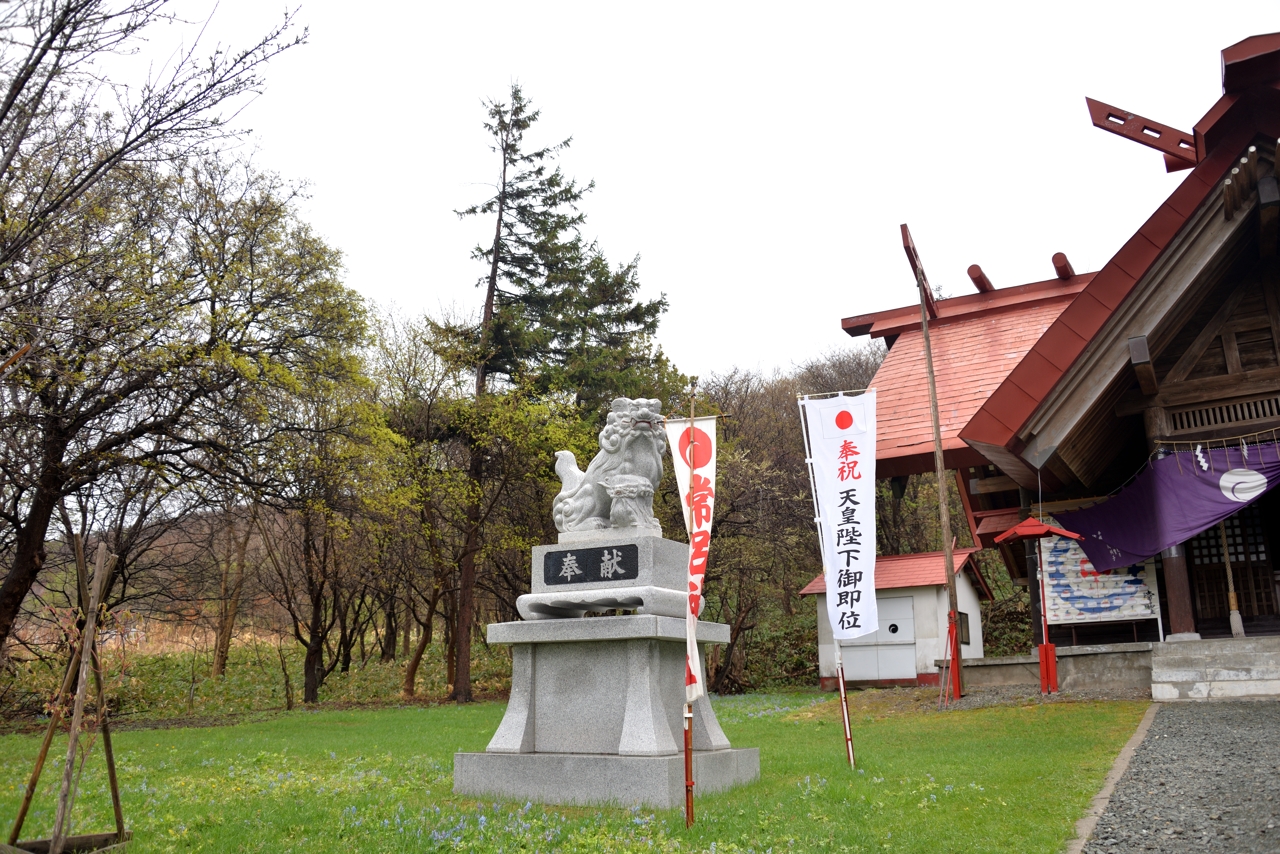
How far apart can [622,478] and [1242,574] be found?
35.6ft

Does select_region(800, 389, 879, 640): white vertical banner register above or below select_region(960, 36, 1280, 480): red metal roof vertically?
below

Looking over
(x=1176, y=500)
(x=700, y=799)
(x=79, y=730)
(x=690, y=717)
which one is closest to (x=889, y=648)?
(x=1176, y=500)

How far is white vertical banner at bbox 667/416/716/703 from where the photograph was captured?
676 cm

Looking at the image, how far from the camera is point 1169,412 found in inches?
523

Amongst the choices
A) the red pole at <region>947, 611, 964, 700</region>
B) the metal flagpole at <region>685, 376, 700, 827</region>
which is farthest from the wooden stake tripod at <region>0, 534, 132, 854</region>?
the red pole at <region>947, 611, 964, 700</region>

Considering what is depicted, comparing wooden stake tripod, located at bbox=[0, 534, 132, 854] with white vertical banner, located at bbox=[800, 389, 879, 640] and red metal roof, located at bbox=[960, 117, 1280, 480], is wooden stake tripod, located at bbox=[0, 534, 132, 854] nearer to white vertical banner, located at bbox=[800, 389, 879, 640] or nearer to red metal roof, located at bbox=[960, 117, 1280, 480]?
white vertical banner, located at bbox=[800, 389, 879, 640]

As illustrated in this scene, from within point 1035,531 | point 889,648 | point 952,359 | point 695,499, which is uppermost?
point 952,359

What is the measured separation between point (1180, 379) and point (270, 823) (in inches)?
505

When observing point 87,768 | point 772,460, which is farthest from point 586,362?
point 87,768

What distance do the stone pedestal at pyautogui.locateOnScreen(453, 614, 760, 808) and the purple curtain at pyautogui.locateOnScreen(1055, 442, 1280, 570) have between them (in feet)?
24.3

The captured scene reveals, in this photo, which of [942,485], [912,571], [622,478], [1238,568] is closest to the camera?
[622,478]

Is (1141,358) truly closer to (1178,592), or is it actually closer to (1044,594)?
(1178,592)

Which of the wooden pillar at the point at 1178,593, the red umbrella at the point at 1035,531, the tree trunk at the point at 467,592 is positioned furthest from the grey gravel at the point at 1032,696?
the tree trunk at the point at 467,592

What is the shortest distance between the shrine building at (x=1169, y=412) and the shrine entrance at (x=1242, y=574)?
0.02 metres
